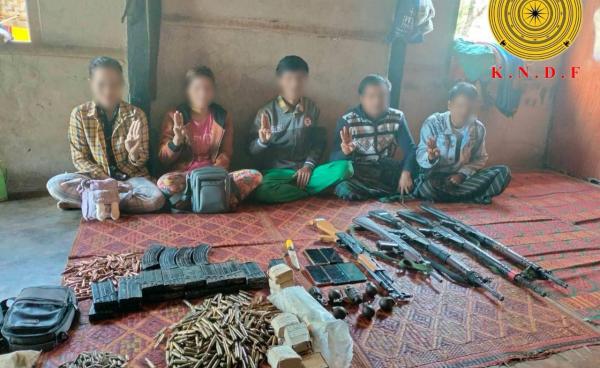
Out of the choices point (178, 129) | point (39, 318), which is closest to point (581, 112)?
point (178, 129)

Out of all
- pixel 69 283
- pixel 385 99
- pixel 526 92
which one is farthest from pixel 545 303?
pixel 526 92

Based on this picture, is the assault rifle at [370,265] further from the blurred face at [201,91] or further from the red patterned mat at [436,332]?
the blurred face at [201,91]

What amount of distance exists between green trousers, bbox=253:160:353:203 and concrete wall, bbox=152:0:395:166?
0.89m

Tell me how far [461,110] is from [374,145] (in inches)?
37.9

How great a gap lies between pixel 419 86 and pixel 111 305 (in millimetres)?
4456

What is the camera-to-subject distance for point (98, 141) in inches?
160

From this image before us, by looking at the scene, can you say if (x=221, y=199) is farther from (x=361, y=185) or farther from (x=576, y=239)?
(x=576, y=239)

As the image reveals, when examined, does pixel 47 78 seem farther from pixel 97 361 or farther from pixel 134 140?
pixel 97 361

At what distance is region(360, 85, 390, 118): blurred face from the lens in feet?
15.3

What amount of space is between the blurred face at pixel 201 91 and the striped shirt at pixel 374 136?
1387 millimetres

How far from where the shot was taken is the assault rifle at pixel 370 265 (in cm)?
287

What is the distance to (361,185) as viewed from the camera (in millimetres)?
4656

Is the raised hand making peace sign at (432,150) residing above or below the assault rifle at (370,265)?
above

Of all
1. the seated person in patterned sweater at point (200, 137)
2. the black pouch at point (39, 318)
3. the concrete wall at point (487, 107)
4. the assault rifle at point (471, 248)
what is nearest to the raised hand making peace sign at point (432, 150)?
the assault rifle at point (471, 248)
